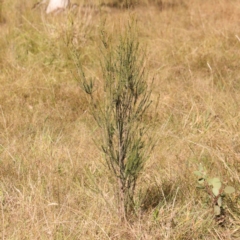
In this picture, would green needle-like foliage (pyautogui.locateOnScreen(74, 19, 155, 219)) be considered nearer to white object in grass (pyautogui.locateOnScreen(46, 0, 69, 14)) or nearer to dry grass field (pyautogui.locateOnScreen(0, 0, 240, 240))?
dry grass field (pyautogui.locateOnScreen(0, 0, 240, 240))

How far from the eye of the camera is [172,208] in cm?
254

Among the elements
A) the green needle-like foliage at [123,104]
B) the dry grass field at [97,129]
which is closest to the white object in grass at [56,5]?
the dry grass field at [97,129]

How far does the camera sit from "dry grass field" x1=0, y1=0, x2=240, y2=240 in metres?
2.55

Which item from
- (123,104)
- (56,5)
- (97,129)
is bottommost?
(97,129)

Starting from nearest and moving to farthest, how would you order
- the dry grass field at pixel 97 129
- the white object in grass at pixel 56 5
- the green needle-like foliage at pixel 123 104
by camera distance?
the green needle-like foliage at pixel 123 104 < the dry grass field at pixel 97 129 < the white object in grass at pixel 56 5

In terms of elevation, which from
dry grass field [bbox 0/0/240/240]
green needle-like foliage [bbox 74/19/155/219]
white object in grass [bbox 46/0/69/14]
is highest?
green needle-like foliage [bbox 74/19/155/219]

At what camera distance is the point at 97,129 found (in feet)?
12.1

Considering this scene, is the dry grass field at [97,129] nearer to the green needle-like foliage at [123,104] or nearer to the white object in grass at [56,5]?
the green needle-like foliage at [123,104]

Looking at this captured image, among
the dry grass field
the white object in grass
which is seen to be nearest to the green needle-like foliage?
the dry grass field

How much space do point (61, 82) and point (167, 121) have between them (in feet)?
4.25

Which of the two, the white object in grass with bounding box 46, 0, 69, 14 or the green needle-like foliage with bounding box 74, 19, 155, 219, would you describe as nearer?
the green needle-like foliage with bounding box 74, 19, 155, 219

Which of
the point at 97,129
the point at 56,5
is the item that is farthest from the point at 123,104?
the point at 56,5

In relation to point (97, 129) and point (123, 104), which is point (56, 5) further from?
point (123, 104)

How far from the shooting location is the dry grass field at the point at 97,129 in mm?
2551
